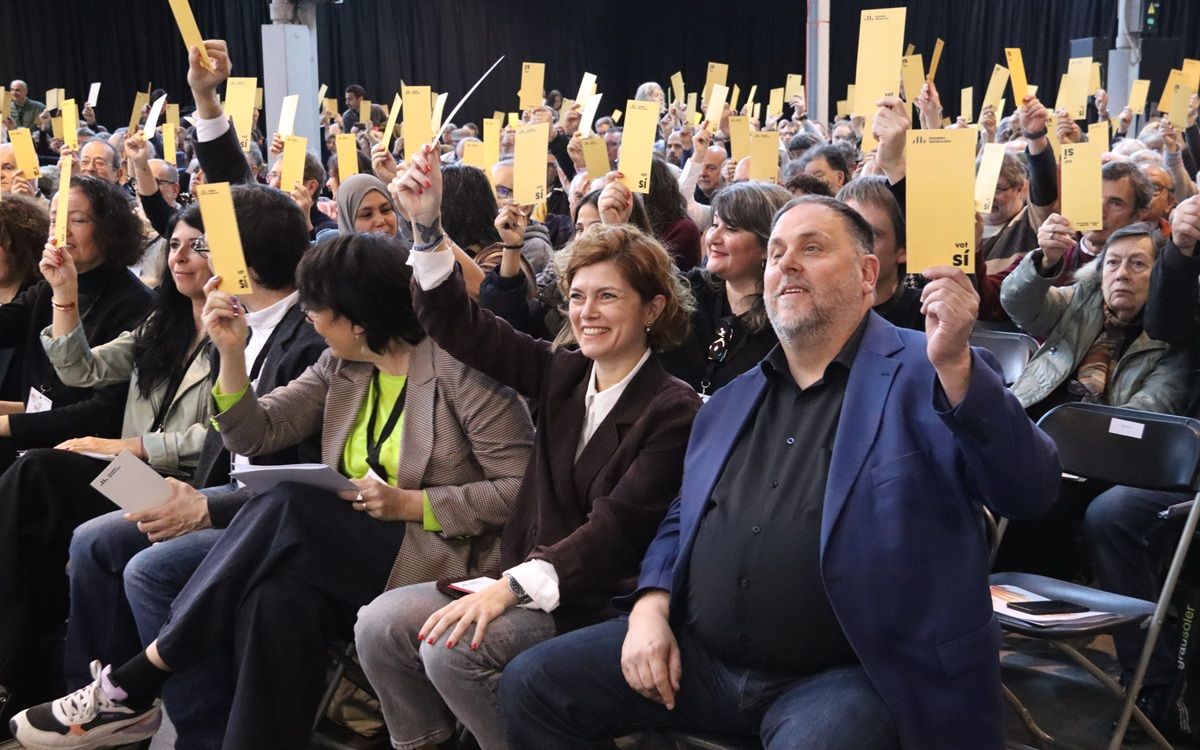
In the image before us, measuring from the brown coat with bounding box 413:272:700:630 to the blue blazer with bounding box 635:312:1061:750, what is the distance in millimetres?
540

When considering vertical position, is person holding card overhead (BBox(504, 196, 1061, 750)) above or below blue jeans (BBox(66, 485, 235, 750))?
above

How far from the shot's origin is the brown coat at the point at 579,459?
98.4 inches

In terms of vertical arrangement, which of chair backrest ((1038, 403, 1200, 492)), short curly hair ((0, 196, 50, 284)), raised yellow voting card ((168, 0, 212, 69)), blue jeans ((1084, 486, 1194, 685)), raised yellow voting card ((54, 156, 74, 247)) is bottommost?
blue jeans ((1084, 486, 1194, 685))

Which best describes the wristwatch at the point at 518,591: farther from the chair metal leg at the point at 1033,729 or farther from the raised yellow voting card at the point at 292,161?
the raised yellow voting card at the point at 292,161

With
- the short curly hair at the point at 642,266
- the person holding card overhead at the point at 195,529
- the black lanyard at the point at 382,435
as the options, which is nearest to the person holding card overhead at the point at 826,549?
the short curly hair at the point at 642,266

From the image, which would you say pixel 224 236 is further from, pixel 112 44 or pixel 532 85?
pixel 112 44

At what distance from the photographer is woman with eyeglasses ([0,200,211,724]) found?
10.8ft

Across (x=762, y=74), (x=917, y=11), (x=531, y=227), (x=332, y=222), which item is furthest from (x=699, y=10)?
(x=531, y=227)

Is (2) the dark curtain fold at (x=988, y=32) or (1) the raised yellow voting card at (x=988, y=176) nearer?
(1) the raised yellow voting card at (x=988, y=176)

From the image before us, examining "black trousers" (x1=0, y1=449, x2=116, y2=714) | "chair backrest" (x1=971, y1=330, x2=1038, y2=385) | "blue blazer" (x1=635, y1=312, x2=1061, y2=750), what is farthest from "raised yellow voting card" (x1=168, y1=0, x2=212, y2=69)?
"chair backrest" (x1=971, y1=330, x2=1038, y2=385)

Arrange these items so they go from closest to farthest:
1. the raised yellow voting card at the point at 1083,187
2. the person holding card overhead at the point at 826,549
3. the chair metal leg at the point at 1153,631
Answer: the person holding card overhead at the point at 826,549, the chair metal leg at the point at 1153,631, the raised yellow voting card at the point at 1083,187

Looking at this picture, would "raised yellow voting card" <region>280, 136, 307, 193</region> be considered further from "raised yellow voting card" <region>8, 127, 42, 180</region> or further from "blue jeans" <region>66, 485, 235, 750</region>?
"blue jeans" <region>66, 485, 235, 750</region>

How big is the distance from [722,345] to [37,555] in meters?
1.97

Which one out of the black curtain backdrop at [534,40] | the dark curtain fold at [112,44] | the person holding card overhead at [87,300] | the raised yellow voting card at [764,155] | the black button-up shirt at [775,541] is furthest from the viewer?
the black curtain backdrop at [534,40]
